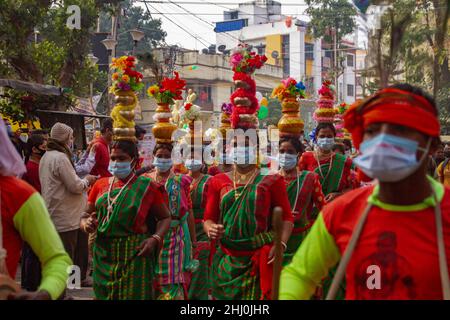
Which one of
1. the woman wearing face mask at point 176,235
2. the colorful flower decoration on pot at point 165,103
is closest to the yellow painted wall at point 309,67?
the colorful flower decoration on pot at point 165,103

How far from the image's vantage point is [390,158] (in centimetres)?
299

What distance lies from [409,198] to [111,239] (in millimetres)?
3550

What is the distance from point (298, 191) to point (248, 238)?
1.55 m

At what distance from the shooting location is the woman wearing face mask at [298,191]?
7.52m

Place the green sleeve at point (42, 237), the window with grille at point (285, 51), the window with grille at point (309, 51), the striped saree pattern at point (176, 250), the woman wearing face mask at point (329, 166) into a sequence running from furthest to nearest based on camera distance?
the window with grille at point (309, 51), the window with grille at point (285, 51), the woman wearing face mask at point (329, 166), the striped saree pattern at point (176, 250), the green sleeve at point (42, 237)

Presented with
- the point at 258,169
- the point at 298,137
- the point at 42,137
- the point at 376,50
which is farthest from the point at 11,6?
the point at 376,50

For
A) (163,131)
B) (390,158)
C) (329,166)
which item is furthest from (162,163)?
(390,158)

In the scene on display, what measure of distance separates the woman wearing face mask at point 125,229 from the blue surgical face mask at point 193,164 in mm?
2391

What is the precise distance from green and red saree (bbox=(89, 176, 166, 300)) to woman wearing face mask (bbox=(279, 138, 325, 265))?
5.38 feet

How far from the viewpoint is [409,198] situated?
10.3 ft

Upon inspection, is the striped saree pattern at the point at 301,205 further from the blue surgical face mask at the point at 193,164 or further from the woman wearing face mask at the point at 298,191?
the blue surgical face mask at the point at 193,164

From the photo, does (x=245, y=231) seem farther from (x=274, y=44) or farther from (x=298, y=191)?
(x=274, y=44)

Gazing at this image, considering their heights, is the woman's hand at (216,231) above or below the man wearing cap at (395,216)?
below

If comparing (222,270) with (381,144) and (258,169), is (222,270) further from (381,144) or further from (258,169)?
(381,144)
